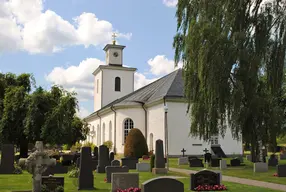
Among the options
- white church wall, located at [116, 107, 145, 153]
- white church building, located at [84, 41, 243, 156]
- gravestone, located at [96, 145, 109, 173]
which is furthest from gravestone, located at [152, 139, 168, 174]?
white church wall, located at [116, 107, 145, 153]

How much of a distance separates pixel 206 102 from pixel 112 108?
2332 cm

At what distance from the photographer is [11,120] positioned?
2578 centimetres

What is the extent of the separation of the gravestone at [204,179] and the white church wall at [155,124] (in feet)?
66.7

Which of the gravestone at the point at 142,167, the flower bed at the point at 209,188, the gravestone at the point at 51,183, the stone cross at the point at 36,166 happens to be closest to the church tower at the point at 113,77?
the gravestone at the point at 142,167

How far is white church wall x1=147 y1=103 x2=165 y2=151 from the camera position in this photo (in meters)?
32.9

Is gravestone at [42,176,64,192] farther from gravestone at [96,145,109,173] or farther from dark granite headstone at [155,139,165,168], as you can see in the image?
gravestone at [96,145,109,173]

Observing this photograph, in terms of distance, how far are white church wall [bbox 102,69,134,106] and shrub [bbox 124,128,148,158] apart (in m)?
20.5

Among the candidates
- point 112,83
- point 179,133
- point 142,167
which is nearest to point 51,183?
point 142,167

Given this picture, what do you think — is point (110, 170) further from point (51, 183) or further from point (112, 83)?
point (112, 83)

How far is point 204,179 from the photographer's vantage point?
1190 cm

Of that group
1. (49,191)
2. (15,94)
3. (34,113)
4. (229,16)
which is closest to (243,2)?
(229,16)

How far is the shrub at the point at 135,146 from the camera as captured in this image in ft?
99.1

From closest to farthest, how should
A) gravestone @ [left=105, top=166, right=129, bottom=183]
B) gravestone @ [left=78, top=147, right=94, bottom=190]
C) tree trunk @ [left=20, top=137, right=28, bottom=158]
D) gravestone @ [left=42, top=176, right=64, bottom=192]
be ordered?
gravestone @ [left=42, top=176, right=64, bottom=192]
gravestone @ [left=78, top=147, right=94, bottom=190]
gravestone @ [left=105, top=166, right=129, bottom=183]
tree trunk @ [left=20, top=137, right=28, bottom=158]

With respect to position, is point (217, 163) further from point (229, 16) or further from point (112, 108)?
point (112, 108)
